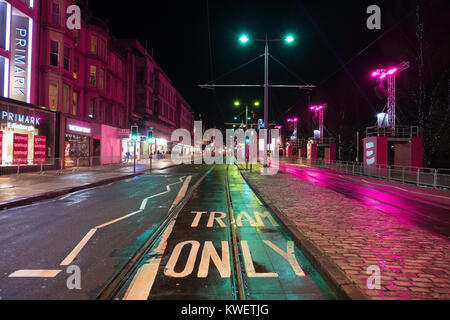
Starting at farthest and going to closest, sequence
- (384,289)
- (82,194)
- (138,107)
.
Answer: (138,107)
(82,194)
(384,289)

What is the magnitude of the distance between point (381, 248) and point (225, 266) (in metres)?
2.78

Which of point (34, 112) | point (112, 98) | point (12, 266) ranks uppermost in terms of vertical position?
point (112, 98)

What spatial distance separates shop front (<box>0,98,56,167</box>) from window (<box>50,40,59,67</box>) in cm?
379

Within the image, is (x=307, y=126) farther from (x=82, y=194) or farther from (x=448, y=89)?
(x=82, y=194)

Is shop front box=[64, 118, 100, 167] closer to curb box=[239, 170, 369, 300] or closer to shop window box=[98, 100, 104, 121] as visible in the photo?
shop window box=[98, 100, 104, 121]

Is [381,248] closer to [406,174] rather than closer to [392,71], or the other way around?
[406,174]

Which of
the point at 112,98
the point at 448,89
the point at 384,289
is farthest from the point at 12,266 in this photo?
the point at 448,89

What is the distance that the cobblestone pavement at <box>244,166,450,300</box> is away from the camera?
404cm

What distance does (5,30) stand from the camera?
2036cm

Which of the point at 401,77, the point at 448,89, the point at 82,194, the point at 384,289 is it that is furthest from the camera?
the point at 401,77

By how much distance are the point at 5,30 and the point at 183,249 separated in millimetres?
21683

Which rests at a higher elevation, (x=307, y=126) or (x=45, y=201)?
(x=307, y=126)

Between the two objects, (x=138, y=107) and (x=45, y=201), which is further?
(x=138, y=107)

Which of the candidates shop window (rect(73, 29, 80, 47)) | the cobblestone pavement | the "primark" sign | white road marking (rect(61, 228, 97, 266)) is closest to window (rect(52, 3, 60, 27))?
shop window (rect(73, 29, 80, 47))
